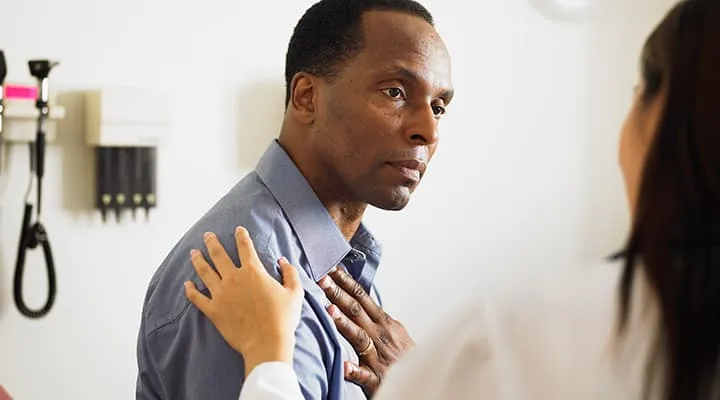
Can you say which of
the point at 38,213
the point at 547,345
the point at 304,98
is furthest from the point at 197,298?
the point at 38,213

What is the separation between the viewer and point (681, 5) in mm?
737

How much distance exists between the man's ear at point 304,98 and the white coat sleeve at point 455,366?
2.25 ft

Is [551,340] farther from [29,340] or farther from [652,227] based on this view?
[29,340]

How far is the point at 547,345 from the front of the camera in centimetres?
75

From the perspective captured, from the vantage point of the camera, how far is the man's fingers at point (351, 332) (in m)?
1.40

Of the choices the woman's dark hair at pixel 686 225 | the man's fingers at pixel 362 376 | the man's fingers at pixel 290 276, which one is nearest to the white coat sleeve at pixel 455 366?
the woman's dark hair at pixel 686 225

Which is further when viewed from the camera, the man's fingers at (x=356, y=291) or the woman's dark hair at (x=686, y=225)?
the man's fingers at (x=356, y=291)

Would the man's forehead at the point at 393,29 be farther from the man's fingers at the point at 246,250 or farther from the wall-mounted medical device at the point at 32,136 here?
the wall-mounted medical device at the point at 32,136

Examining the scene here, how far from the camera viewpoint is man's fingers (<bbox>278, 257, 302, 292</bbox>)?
4.11 ft

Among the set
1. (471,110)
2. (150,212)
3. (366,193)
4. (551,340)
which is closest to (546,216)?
(471,110)

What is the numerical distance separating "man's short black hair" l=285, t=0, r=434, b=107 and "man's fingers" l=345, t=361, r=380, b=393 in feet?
1.27

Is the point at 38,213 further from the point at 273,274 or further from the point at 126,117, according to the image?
the point at 273,274

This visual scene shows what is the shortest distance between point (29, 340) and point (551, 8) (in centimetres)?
163

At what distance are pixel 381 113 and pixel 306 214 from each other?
0.17 metres
